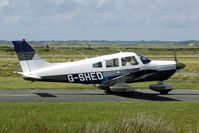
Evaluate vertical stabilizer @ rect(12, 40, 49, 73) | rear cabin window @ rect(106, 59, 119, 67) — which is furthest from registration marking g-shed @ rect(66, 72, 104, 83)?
vertical stabilizer @ rect(12, 40, 49, 73)

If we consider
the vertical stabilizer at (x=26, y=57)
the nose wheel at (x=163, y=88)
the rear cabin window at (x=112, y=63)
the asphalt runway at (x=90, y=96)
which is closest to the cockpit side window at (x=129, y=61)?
the rear cabin window at (x=112, y=63)

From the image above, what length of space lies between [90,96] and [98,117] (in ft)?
26.6

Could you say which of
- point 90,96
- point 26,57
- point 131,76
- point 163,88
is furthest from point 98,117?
point 163,88

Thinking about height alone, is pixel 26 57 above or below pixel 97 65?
above

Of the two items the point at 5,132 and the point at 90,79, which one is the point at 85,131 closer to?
the point at 5,132

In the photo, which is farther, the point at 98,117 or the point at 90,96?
the point at 90,96

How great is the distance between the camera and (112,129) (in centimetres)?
764

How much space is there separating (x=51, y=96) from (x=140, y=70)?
524cm

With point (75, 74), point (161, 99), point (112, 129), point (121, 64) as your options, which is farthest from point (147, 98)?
point (112, 129)

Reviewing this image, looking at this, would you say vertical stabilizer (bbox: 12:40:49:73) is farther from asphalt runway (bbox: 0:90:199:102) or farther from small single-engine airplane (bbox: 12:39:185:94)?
asphalt runway (bbox: 0:90:199:102)

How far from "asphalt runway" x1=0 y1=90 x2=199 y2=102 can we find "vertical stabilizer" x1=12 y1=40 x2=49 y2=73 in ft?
5.36

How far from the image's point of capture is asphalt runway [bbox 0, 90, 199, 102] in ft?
58.2

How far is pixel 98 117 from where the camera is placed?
11117 mm

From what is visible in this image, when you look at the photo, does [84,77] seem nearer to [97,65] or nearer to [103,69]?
[97,65]
